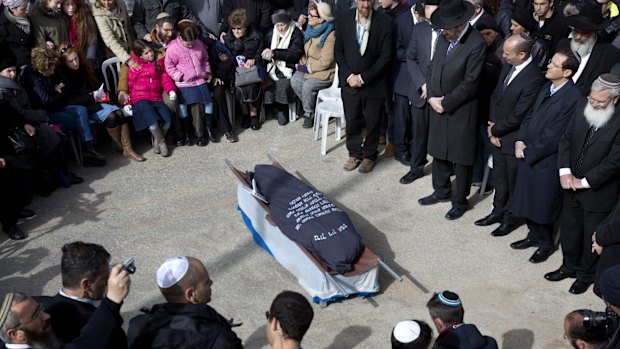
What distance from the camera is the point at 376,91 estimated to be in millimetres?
7480

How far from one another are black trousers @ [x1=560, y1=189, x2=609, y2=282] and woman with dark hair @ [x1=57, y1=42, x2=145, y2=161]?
4615 mm

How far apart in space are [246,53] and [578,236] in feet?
15.3

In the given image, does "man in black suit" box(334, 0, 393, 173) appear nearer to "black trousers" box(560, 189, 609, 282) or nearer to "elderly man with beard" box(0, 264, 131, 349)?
"black trousers" box(560, 189, 609, 282)

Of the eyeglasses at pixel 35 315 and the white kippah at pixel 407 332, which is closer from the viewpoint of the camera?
the eyeglasses at pixel 35 315

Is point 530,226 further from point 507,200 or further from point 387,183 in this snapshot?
point 387,183

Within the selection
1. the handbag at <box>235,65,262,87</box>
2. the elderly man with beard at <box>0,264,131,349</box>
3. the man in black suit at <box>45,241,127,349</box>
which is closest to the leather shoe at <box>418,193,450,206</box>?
the handbag at <box>235,65,262,87</box>

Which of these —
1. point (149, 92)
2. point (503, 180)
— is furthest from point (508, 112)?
point (149, 92)

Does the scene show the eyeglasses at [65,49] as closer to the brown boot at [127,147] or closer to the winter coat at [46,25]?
the winter coat at [46,25]

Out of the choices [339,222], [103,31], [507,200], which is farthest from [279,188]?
[103,31]

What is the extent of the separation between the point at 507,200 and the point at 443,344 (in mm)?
3165

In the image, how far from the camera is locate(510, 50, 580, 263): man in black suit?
5.66 metres

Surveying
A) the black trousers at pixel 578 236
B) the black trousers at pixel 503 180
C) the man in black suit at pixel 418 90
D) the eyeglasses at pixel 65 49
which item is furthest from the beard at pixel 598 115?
the eyeglasses at pixel 65 49

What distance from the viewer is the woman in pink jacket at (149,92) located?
795 cm

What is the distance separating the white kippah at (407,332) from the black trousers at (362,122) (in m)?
4.18
